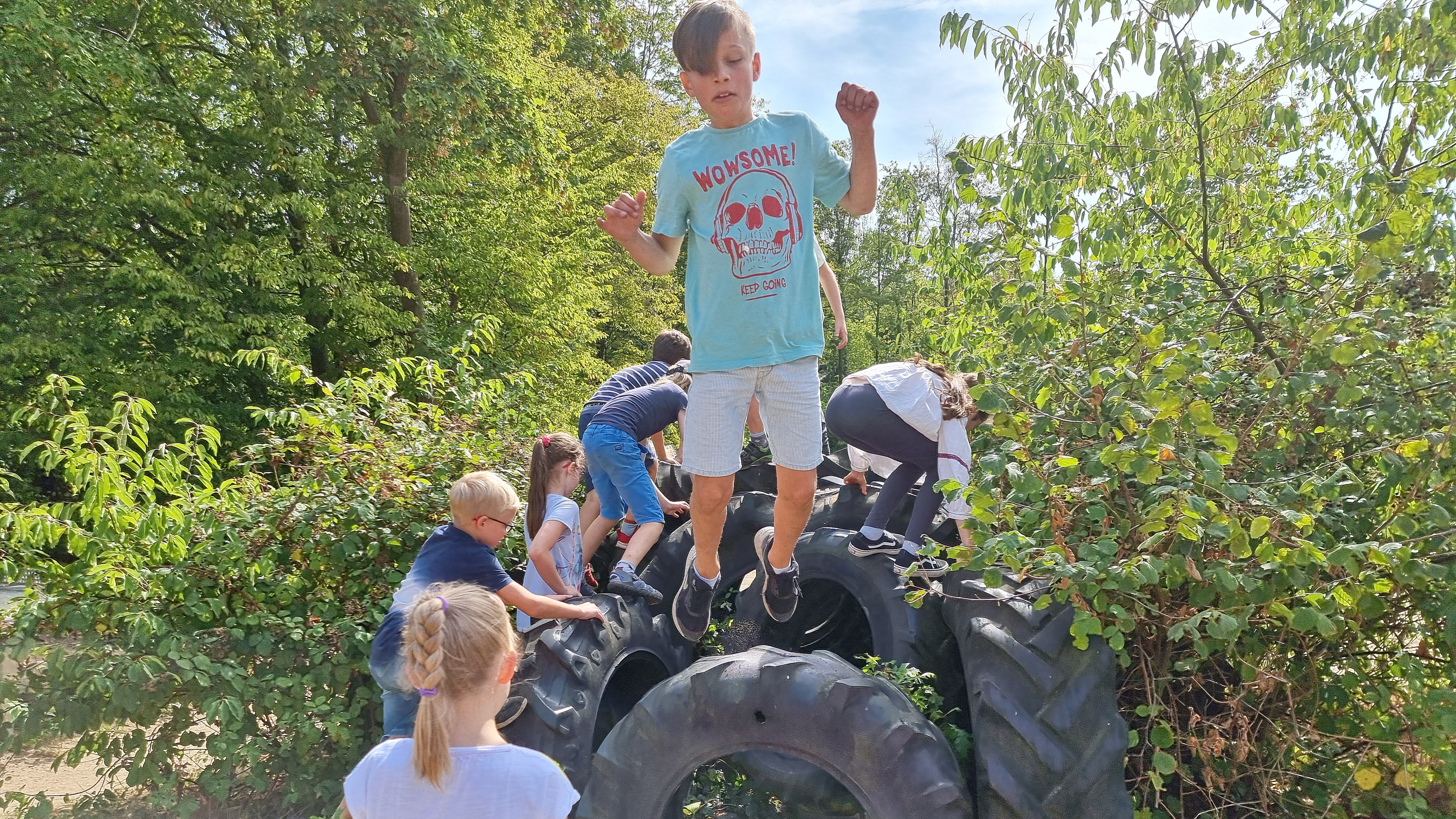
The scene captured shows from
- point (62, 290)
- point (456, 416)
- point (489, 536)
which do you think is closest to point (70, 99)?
point (62, 290)

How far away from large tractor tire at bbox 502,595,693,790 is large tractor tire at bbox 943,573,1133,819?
55.2 inches

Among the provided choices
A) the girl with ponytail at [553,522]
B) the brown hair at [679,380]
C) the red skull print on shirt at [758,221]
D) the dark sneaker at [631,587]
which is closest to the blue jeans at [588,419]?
the girl with ponytail at [553,522]

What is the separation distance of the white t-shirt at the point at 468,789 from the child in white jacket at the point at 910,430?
239 centimetres

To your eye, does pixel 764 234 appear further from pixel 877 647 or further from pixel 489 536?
pixel 877 647

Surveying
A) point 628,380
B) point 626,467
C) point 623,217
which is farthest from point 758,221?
point 628,380

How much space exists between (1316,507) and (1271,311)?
1.03 m

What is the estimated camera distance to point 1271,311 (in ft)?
11.3

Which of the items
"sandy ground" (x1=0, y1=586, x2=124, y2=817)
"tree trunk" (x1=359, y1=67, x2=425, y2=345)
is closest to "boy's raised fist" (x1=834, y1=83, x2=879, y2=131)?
"sandy ground" (x1=0, y1=586, x2=124, y2=817)

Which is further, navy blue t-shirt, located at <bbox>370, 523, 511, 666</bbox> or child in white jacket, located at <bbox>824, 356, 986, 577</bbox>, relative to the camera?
child in white jacket, located at <bbox>824, 356, 986, 577</bbox>

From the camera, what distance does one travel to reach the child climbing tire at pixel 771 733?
2.76 meters

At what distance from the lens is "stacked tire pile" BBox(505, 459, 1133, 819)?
2639 mm

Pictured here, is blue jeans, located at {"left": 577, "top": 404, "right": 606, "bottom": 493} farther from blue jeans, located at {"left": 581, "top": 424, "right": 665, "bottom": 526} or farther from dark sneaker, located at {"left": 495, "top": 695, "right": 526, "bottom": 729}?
dark sneaker, located at {"left": 495, "top": 695, "right": 526, "bottom": 729}

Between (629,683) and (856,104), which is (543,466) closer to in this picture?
(629,683)

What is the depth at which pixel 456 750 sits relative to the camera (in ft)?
5.70
